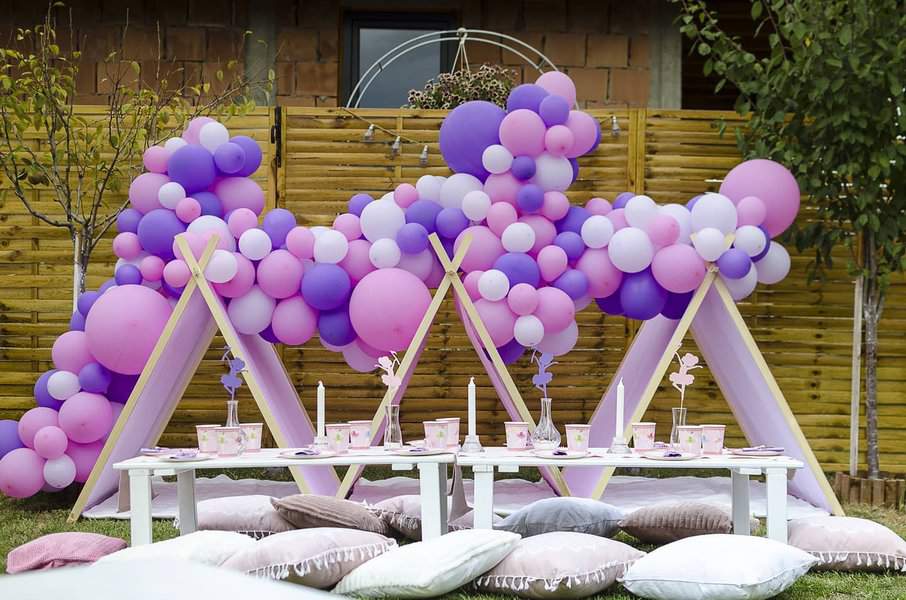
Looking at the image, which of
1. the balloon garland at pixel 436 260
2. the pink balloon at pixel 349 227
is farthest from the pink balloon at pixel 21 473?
the pink balloon at pixel 349 227

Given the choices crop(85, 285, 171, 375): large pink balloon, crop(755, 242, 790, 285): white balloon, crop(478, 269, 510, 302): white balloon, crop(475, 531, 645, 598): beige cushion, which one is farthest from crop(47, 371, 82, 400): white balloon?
crop(755, 242, 790, 285): white balloon

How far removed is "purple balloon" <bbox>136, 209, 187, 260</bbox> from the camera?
5.18 meters

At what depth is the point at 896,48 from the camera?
17.8 feet

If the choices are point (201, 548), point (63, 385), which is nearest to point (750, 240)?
point (201, 548)

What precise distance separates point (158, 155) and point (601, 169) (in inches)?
102

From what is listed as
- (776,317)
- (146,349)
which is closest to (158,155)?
(146,349)

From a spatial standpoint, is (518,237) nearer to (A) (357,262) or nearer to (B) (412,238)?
(B) (412,238)

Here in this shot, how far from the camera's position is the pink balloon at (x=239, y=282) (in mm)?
4943

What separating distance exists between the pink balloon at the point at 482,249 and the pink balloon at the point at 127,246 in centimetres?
157

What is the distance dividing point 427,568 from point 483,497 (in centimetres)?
71

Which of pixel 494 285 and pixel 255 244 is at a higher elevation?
pixel 255 244

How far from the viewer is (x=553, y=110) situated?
4.98 meters

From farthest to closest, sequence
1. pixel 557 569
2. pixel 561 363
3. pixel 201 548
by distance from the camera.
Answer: pixel 561 363, pixel 201 548, pixel 557 569

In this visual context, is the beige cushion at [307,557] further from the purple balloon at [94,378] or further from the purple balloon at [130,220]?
the purple balloon at [130,220]
